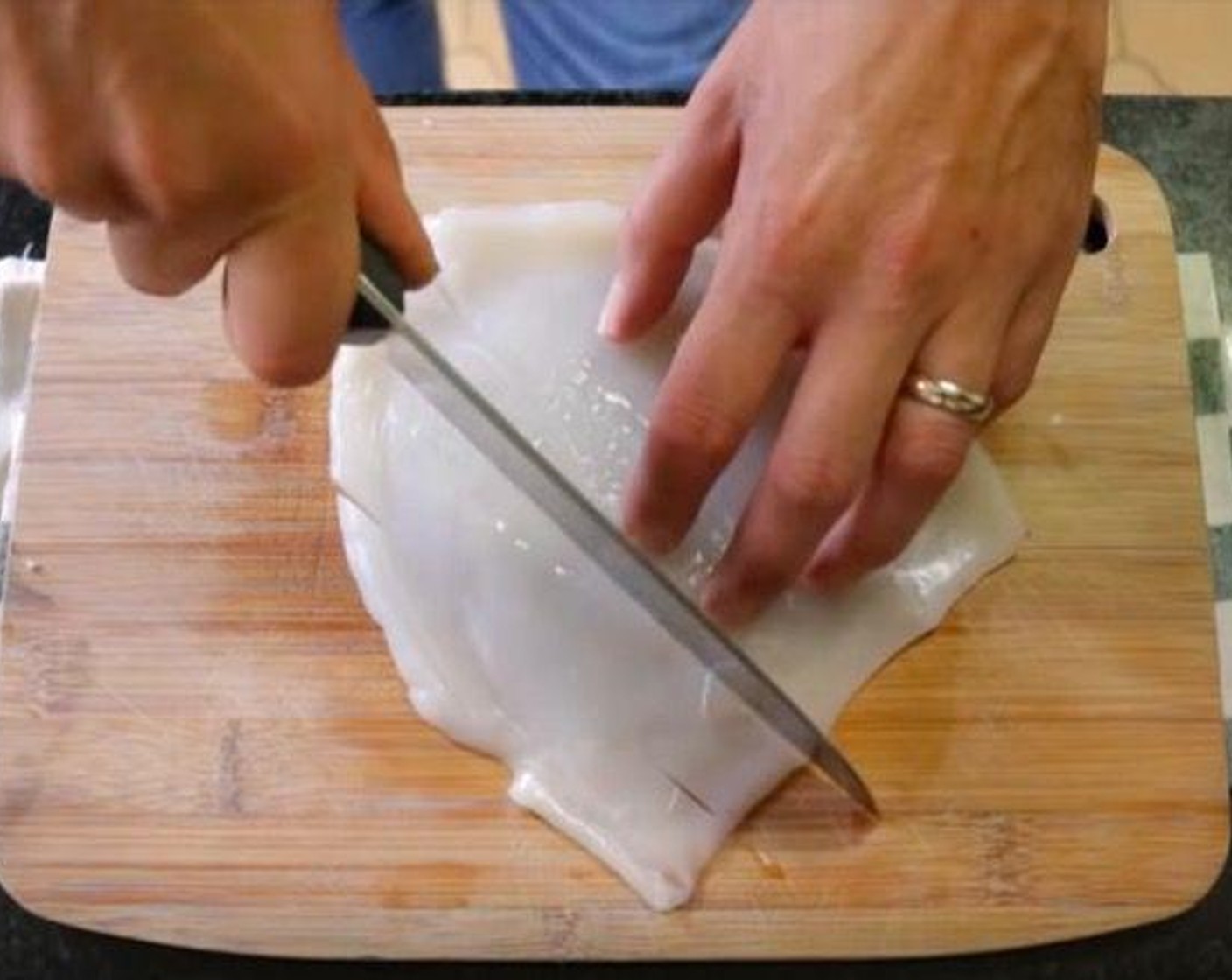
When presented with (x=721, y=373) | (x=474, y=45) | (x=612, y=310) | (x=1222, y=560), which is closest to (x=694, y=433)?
(x=721, y=373)

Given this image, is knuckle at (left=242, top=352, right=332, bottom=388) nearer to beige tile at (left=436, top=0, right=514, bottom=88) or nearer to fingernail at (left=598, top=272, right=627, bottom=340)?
fingernail at (left=598, top=272, right=627, bottom=340)

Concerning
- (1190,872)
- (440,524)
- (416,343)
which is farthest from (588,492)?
(1190,872)

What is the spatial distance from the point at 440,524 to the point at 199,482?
0.13 m

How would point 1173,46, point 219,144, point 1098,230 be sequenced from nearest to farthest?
point 219,144
point 1098,230
point 1173,46

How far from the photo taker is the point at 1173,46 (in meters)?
1.83

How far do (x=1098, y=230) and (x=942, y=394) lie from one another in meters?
0.26

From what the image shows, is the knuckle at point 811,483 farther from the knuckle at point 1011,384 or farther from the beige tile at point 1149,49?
the beige tile at point 1149,49

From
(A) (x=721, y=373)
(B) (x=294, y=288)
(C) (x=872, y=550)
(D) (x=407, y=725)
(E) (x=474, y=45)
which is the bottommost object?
(E) (x=474, y=45)

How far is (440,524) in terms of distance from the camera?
96 cm

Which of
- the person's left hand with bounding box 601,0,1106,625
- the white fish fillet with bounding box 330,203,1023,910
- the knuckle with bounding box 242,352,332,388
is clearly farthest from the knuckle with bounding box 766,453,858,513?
the knuckle with bounding box 242,352,332,388

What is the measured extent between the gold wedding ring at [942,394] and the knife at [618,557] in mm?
142

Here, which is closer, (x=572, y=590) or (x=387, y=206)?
(x=387, y=206)

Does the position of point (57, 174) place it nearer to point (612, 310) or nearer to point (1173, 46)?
point (612, 310)

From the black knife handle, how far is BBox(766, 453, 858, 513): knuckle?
192 millimetres
